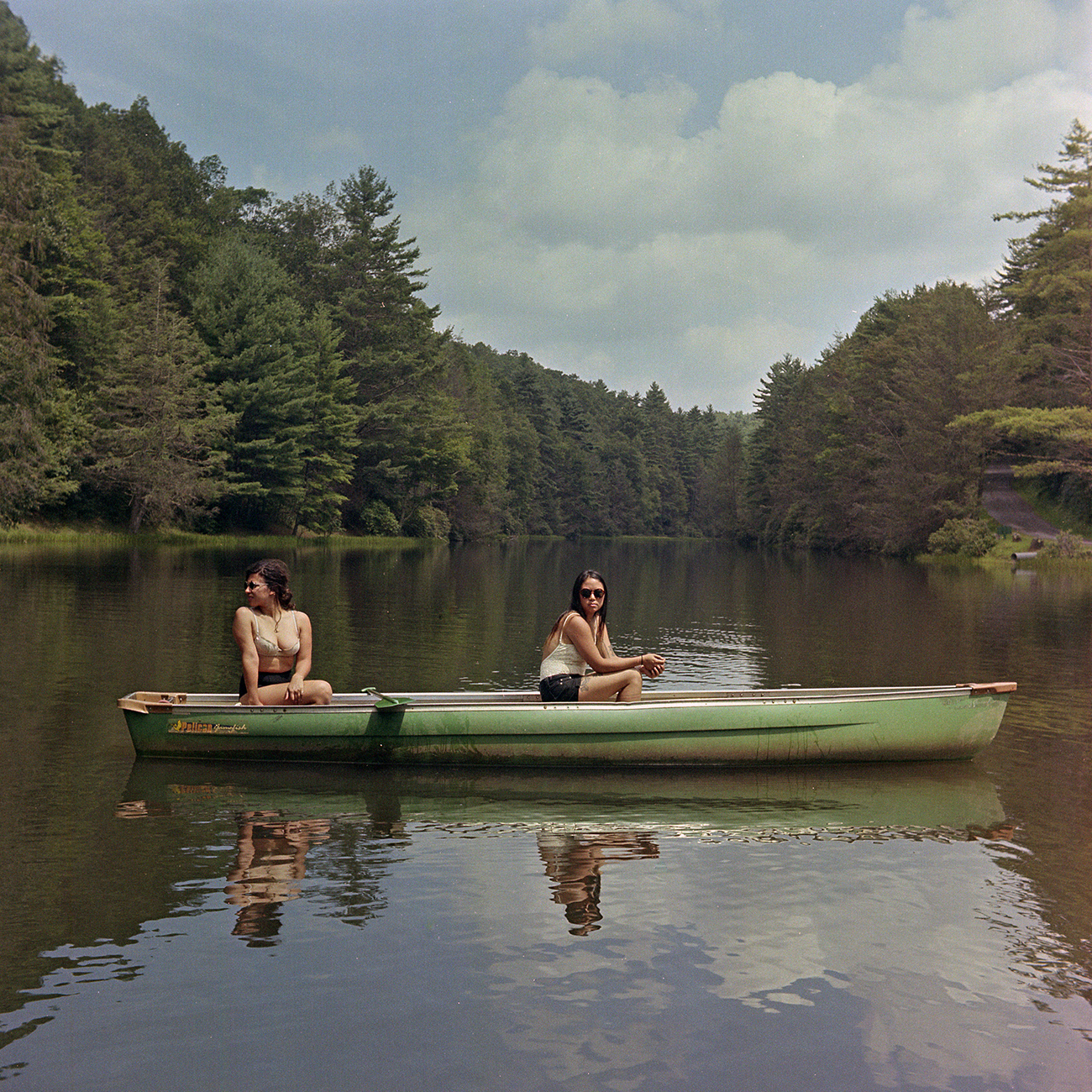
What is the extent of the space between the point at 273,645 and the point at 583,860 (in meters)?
3.67

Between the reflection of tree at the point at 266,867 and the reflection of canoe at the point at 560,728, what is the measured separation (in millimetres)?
1319

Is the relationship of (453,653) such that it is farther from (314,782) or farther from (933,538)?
(933,538)

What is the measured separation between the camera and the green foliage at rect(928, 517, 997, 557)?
169ft

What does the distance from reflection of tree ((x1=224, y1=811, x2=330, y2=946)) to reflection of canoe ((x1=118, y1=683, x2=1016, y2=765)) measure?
1.32m

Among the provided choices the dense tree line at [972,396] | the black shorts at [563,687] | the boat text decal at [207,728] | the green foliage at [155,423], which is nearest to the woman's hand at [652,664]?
the black shorts at [563,687]

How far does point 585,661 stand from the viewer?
9.70 meters

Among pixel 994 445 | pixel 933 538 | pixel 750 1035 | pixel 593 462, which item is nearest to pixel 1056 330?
pixel 994 445

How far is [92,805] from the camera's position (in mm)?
7887

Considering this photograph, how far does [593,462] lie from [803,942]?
425ft

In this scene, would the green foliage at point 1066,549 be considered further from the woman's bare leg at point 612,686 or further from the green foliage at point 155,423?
the woman's bare leg at point 612,686

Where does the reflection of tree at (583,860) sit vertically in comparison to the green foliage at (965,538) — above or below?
below

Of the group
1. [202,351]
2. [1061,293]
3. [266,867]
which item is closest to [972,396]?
[1061,293]

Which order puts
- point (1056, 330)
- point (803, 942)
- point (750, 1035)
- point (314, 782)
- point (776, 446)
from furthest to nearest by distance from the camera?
point (776, 446)
point (1056, 330)
point (314, 782)
point (803, 942)
point (750, 1035)

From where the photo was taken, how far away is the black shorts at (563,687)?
9.57 m
